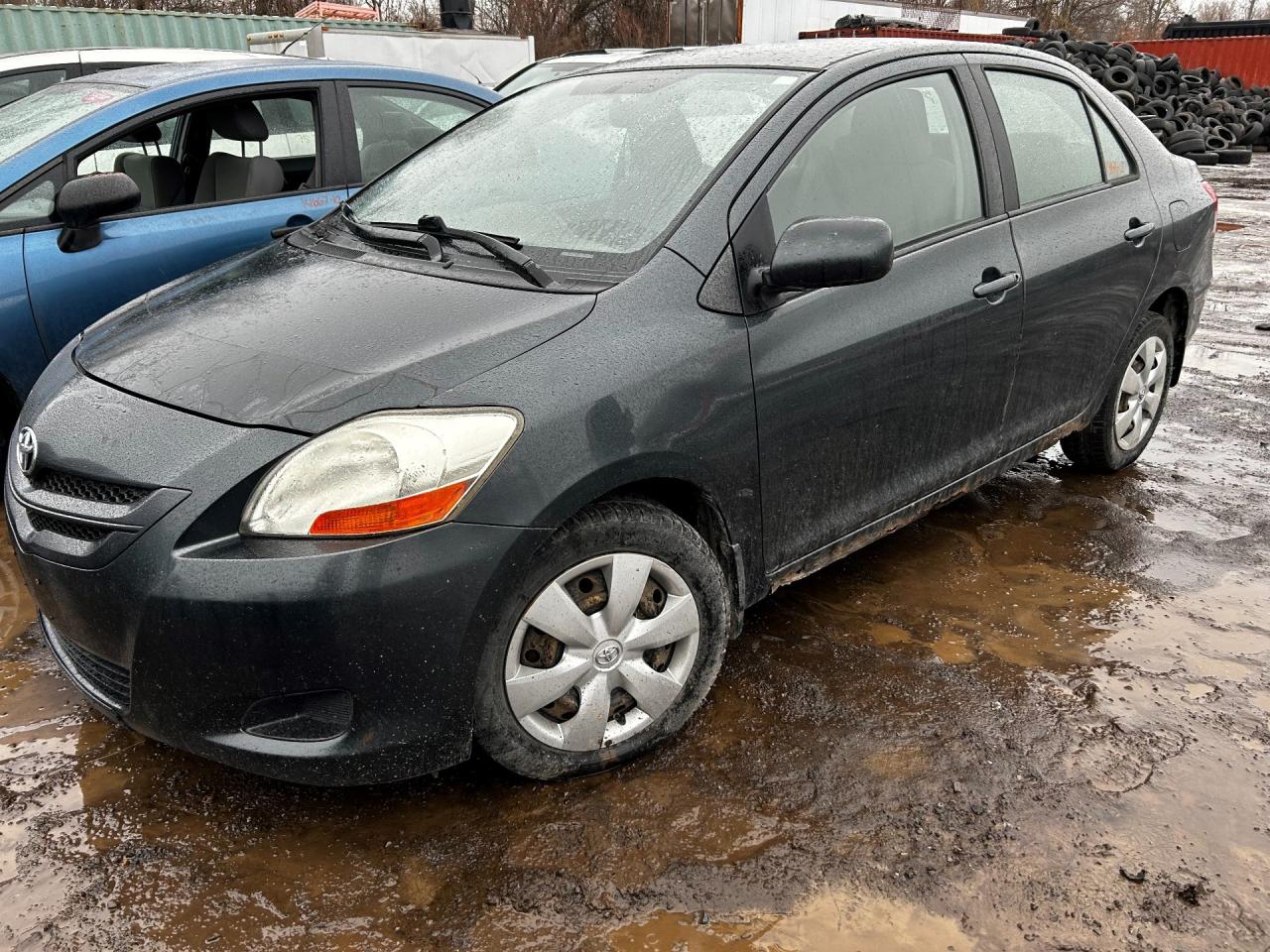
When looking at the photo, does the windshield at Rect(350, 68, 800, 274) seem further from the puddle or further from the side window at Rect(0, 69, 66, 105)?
the puddle

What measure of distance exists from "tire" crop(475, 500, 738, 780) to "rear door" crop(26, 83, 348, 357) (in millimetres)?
2202

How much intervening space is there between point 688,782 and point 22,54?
534 centimetres

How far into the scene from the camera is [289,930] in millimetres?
2068

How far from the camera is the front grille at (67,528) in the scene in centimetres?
216

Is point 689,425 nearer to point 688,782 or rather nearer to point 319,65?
point 688,782

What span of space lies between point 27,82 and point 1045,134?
4.98 m

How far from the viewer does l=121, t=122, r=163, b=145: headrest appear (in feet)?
13.4

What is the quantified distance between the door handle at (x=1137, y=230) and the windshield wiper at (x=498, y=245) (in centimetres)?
234

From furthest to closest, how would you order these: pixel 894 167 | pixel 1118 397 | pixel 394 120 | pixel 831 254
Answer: pixel 394 120 < pixel 1118 397 < pixel 894 167 < pixel 831 254

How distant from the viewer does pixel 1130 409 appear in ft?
13.9

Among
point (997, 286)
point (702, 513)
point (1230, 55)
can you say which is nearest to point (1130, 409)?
point (997, 286)

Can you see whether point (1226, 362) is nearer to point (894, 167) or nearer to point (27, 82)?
point (894, 167)

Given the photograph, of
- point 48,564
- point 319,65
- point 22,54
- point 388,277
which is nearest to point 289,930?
point 48,564

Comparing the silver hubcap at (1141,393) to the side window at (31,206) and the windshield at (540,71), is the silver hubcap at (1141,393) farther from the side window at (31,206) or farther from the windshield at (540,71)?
the windshield at (540,71)
